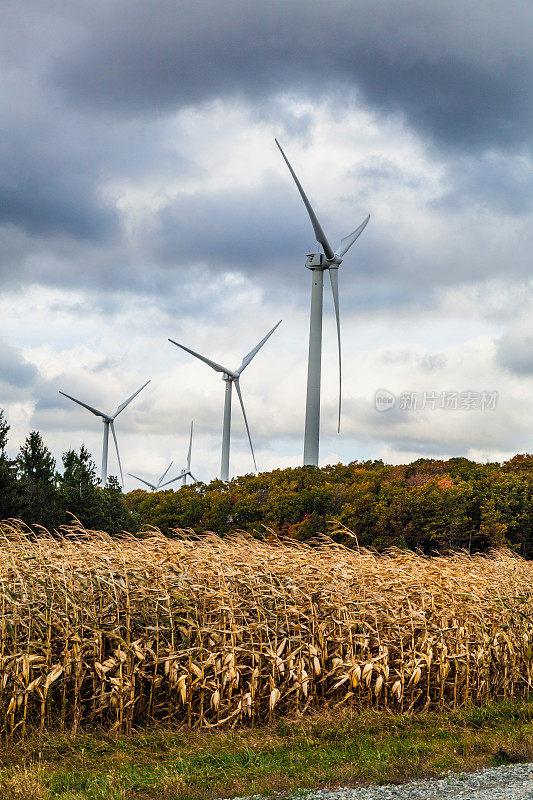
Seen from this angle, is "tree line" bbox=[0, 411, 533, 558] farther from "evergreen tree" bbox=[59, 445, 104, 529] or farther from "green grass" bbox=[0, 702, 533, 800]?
"green grass" bbox=[0, 702, 533, 800]

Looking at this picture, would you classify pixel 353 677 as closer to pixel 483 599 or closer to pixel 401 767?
pixel 401 767

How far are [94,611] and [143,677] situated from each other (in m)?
1.35

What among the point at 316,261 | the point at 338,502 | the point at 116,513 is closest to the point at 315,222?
the point at 316,261

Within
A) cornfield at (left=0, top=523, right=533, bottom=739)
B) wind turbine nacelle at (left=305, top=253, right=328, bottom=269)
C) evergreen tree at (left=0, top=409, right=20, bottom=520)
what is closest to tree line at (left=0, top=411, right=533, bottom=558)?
evergreen tree at (left=0, top=409, right=20, bottom=520)

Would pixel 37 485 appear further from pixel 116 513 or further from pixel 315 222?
pixel 315 222

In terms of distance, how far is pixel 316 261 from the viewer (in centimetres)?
5919

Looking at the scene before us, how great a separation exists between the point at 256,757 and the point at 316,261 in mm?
50713

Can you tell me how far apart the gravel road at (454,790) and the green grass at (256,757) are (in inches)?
12.9

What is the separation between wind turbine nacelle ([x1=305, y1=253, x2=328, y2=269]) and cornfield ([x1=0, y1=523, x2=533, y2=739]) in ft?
146

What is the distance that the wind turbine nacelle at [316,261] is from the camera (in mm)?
58897

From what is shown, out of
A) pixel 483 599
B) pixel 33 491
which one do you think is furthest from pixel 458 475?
pixel 483 599

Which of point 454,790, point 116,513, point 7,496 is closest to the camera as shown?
point 454,790

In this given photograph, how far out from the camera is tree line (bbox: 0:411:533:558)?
47688 mm

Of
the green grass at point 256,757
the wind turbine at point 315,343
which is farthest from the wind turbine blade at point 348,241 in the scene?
the green grass at point 256,757
